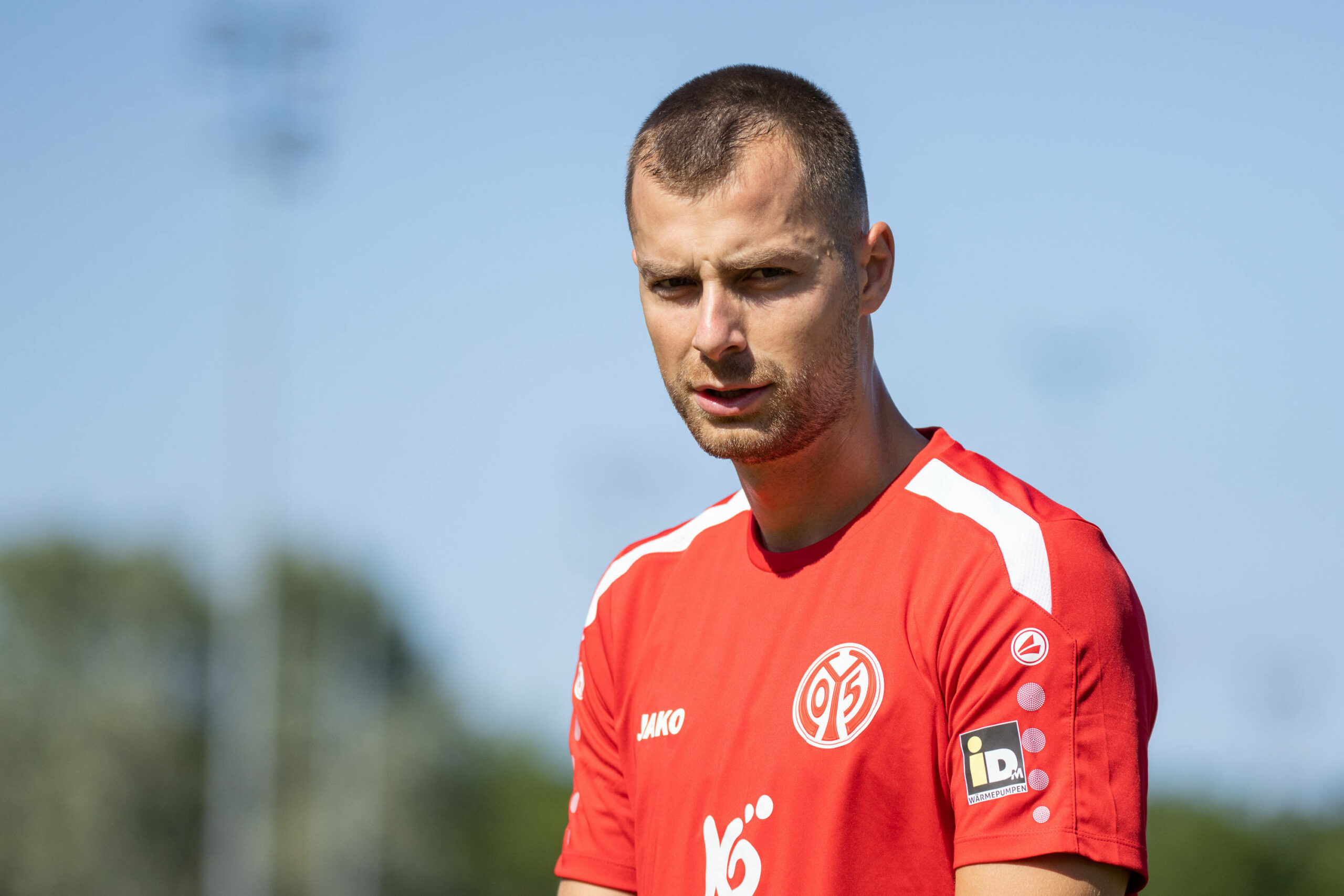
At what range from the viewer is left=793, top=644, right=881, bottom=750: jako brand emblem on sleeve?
2924 mm

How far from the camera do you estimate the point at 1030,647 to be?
2.75m

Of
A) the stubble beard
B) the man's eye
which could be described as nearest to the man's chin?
the stubble beard

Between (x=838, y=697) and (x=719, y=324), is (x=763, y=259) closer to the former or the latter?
(x=719, y=324)

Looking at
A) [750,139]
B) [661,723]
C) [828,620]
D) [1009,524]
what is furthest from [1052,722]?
[750,139]

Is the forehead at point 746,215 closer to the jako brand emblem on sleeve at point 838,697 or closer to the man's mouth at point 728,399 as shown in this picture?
the man's mouth at point 728,399

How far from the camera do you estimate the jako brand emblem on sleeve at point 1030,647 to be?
274 cm

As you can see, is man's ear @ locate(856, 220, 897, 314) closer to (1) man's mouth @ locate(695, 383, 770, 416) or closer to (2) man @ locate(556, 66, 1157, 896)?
(2) man @ locate(556, 66, 1157, 896)

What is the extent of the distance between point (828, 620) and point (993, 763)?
51 cm

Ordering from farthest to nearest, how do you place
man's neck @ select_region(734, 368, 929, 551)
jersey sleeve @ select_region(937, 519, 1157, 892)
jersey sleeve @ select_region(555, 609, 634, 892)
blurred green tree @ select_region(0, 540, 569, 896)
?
blurred green tree @ select_region(0, 540, 569, 896) → jersey sleeve @ select_region(555, 609, 634, 892) → man's neck @ select_region(734, 368, 929, 551) → jersey sleeve @ select_region(937, 519, 1157, 892)

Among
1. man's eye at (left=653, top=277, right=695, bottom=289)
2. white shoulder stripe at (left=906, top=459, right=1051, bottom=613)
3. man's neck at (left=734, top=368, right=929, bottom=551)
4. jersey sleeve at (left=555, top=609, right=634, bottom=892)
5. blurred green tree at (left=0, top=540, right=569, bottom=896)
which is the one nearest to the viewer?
white shoulder stripe at (left=906, top=459, right=1051, bottom=613)

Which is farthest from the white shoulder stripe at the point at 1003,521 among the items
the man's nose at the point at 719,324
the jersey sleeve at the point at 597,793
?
the jersey sleeve at the point at 597,793

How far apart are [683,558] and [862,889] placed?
3.44 ft

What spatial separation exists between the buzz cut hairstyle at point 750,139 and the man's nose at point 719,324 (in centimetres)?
20

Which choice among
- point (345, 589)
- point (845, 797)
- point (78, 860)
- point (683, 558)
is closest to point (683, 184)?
point (683, 558)
